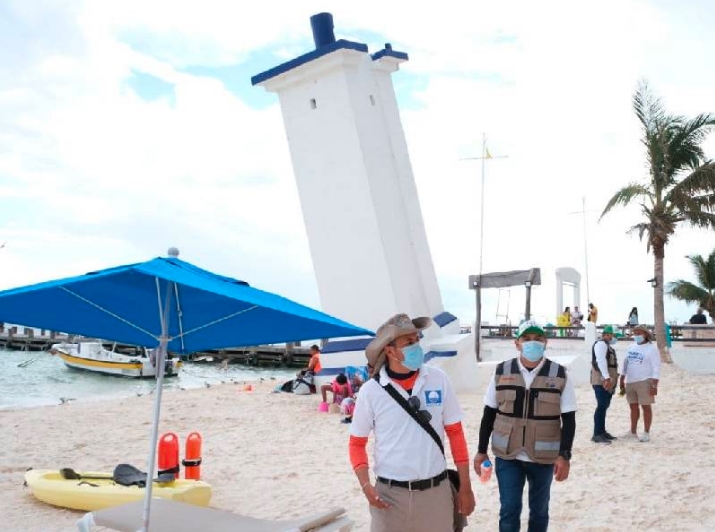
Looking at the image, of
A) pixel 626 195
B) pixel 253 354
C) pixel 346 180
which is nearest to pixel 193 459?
pixel 346 180

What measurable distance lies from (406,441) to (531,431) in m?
1.22

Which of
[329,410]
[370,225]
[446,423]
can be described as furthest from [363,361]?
[446,423]

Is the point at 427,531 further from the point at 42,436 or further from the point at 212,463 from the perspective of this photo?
the point at 42,436

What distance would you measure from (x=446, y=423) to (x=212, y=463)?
6798 millimetres

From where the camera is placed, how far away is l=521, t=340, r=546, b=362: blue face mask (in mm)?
4852

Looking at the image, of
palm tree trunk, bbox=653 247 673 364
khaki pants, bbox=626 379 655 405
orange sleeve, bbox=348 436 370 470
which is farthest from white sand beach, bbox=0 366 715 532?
palm tree trunk, bbox=653 247 673 364

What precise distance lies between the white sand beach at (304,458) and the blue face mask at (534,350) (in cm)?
239

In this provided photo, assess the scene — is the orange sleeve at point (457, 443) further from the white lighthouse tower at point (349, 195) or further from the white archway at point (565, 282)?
the white archway at point (565, 282)

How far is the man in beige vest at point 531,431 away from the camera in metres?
4.68

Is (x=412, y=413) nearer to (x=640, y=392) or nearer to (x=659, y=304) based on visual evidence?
(x=640, y=392)

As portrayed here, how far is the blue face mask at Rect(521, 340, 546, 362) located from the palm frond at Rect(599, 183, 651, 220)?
18454 millimetres

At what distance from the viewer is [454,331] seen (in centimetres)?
1981

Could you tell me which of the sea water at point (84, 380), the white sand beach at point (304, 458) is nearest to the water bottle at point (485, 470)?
the white sand beach at point (304, 458)

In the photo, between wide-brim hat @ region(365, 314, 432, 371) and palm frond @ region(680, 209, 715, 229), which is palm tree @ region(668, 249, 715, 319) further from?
wide-brim hat @ region(365, 314, 432, 371)
